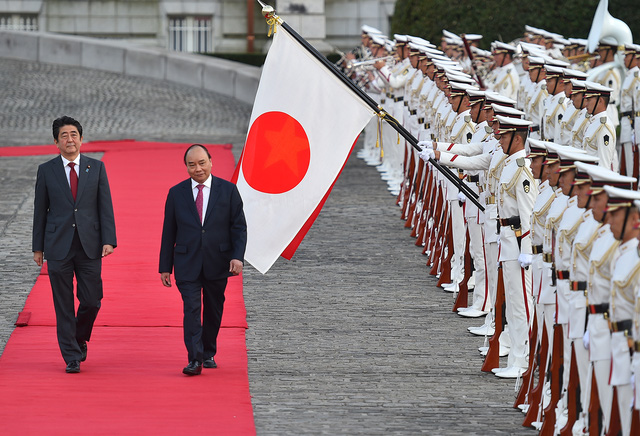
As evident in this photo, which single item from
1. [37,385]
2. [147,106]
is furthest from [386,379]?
[147,106]

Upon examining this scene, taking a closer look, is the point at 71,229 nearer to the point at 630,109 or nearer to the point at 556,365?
the point at 556,365

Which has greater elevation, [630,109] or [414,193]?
[630,109]

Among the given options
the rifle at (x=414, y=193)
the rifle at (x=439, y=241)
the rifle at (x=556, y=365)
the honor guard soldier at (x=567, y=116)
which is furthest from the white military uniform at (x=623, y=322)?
→ the rifle at (x=414, y=193)

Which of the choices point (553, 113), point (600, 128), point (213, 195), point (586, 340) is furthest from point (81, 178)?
point (553, 113)

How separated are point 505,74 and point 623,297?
1043 centimetres

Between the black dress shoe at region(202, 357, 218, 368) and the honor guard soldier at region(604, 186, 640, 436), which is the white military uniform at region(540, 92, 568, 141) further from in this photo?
the honor guard soldier at region(604, 186, 640, 436)

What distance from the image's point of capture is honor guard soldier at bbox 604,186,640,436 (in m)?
6.68

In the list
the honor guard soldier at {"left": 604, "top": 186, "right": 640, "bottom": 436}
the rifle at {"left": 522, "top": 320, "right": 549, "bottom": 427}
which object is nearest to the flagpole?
the rifle at {"left": 522, "top": 320, "right": 549, "bottom": 427}

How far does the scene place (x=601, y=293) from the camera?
708 cm

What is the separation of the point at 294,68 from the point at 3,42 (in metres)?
20.4

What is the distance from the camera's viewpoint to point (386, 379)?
9227 millimetres

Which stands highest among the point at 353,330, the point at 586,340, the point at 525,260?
the point at 525,260

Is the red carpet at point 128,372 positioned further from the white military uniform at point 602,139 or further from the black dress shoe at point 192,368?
the white military uniform at point 602,139

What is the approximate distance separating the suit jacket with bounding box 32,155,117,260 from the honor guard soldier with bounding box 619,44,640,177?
766 cm
